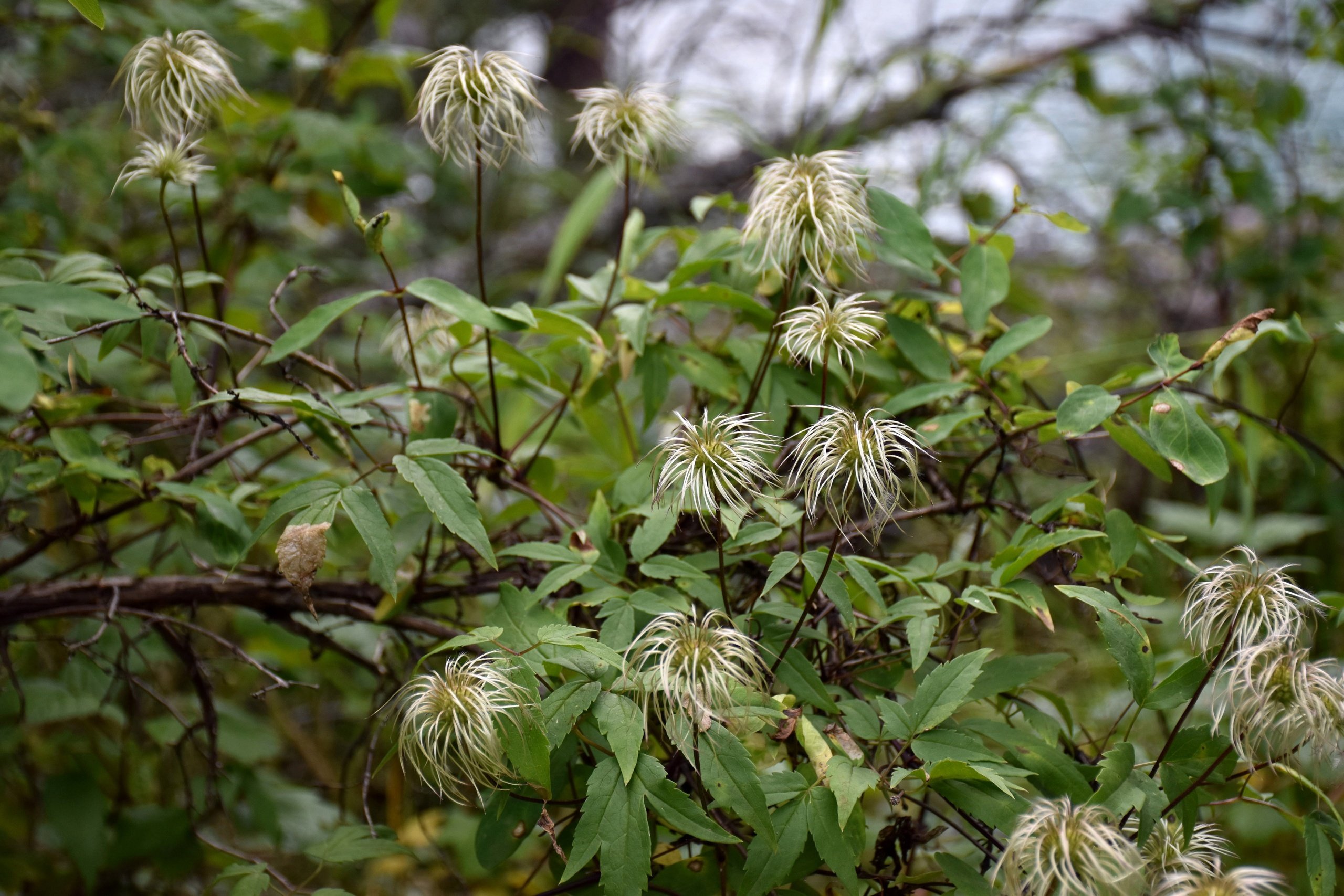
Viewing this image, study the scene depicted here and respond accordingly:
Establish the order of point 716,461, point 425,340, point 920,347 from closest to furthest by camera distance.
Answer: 1. point 716,461
2. point 920,347
3. point 425,340

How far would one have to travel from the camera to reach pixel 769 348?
0.73 meters

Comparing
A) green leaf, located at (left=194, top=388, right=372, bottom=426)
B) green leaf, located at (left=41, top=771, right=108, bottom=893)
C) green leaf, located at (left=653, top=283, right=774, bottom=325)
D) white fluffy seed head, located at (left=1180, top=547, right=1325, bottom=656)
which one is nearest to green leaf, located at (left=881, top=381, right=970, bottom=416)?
green leaf, located at (left=653, top=283, right=774, bottom=325)

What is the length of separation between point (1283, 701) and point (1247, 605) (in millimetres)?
63

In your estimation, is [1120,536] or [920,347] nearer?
[1120,536]

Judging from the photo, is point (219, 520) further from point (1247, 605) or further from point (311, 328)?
point (1247, 605)

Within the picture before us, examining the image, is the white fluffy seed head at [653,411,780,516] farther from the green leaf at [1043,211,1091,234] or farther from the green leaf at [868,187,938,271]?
the green leaf at [1043,211,1091,234]

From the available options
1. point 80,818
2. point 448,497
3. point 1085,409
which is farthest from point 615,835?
point 80,818

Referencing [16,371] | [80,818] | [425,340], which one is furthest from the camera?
[80,818]

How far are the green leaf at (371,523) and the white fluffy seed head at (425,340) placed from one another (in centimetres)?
26

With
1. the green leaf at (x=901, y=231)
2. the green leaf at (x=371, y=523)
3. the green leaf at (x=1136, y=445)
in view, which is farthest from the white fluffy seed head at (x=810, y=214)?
the green leaf at (x=371, y=523)

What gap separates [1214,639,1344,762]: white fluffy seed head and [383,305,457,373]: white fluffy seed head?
0.69 metres

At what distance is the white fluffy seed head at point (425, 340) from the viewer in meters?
0.93

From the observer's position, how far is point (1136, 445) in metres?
0.72

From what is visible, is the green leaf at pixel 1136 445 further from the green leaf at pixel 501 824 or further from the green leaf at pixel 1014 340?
the green leaf at pixel 501 824
